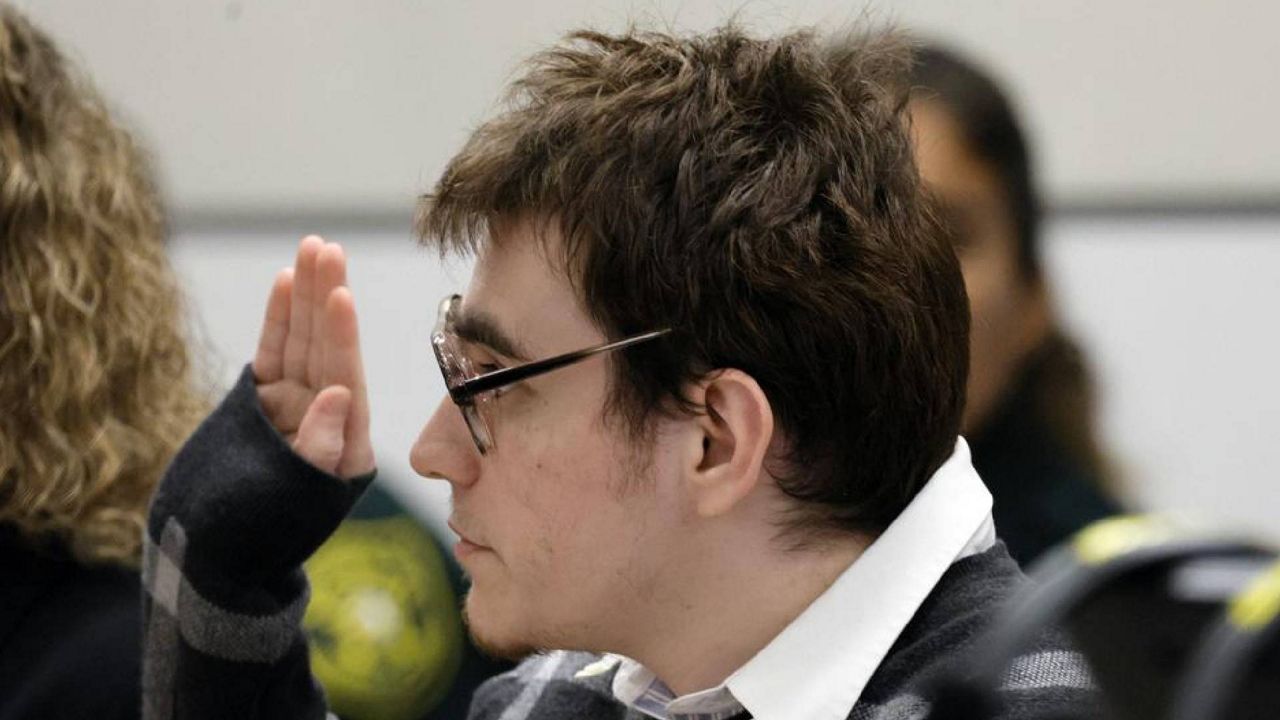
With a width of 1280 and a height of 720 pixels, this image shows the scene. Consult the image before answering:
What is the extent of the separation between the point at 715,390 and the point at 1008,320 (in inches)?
37.0

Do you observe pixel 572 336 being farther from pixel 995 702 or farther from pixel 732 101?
pixel 995 702

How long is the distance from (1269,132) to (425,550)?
4.43 ft

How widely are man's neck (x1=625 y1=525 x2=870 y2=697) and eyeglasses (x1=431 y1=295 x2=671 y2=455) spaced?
192mm

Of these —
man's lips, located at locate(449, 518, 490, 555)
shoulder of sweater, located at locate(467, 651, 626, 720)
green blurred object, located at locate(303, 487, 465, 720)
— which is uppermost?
man's lips, located at locate(449, 518, 490, 555)

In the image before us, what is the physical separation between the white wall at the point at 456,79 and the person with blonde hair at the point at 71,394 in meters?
0.50

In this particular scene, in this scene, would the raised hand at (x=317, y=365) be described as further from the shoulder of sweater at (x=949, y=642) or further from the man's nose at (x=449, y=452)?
the shoulder of sweater at (x=949, y=642)

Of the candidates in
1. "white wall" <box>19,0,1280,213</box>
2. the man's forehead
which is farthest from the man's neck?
"white wall" <box>19,0,1280,213</box>

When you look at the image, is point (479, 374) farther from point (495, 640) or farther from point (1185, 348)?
point (1185, 348)

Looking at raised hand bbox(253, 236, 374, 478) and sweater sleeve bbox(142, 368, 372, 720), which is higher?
raised hand bbox(253, 236, 374, 478)

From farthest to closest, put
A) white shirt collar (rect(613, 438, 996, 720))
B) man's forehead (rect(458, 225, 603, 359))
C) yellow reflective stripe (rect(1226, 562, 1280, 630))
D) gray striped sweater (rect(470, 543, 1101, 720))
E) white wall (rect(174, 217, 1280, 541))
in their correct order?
white wall (rect(174, 217, 1280, 541)) < man's forehead (rect(458, 225, 603, 359)) < white shirt collar (rect(613, 438, 996, 720)) < gray striped sweater (rect(470, 543, 1101, 720)) < yellow reflective stripe (rect(1226, 562, 1280, 630))

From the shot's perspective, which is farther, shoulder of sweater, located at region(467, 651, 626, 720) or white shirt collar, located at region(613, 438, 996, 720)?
shoulder of sweater, located at region(467, 651, 626, 720)

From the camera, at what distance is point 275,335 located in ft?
6.00

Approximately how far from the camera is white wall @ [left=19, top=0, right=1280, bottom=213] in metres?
2.21

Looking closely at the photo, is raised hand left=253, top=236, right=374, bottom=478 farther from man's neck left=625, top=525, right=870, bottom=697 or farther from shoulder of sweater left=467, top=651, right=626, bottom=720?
man's neck left=625, top=525, right=870, bottom=697
